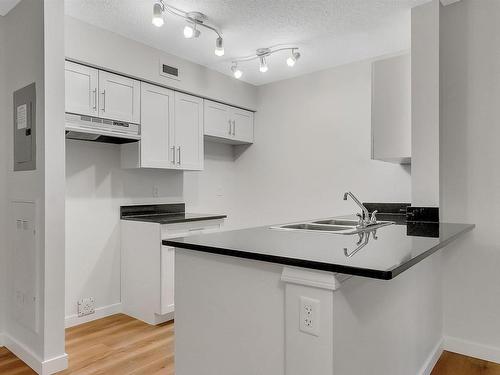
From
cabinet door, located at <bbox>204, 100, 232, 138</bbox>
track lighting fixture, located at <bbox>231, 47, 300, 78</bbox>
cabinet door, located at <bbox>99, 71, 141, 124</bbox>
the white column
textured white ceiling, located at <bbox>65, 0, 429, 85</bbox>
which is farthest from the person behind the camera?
cabinet door, located at <bbox>204, 100, 232, 138</bbox>

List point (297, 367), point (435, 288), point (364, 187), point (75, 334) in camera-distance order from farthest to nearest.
A: 1. point (364, 187)
2. point (75, 334)
3. point (435, 288)
4. point (297, 367)

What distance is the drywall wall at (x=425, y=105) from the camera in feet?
8.11

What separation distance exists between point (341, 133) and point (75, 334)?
10.3ft

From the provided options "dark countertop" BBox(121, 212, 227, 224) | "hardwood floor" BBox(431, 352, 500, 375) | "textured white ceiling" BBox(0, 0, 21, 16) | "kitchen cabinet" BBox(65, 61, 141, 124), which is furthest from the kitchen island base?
"textured white ceiling" BBox(0, 0, 21, 16)

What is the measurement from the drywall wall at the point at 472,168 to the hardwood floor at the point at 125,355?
0.26 m

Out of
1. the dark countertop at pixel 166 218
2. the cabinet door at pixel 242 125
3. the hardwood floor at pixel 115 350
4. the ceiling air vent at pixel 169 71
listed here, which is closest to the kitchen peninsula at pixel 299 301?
the hardwood floor at pixel 115 350

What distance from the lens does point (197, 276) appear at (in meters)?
1.68

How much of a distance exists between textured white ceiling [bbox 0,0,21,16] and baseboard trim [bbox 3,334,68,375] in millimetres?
2424

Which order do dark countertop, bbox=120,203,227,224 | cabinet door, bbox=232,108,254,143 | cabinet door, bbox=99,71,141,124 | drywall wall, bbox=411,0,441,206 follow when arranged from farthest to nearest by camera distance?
cabinet door, bbox=232,108,254,143
dark countertop, bbox=120,203,227,224
cabinet door, bbox=99,71,141,124
drywall wall, bbox=411,0,441,206

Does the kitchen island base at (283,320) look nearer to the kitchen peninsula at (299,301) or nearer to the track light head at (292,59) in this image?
the kitchen peninsula at (299,301)

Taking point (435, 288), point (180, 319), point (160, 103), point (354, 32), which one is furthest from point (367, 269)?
point (160, 103)

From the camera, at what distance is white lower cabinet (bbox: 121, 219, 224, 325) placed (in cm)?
308

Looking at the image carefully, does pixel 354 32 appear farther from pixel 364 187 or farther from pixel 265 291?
pixel 265 291

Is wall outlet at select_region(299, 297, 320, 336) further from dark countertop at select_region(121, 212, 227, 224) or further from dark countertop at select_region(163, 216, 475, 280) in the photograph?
dark countertop at select_region(121, 212, 227, 224)
